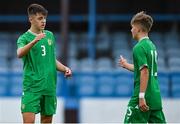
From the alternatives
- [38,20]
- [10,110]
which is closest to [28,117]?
[38,20]

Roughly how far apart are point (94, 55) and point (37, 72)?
9.56 metres

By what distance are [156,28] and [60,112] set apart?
678 cm

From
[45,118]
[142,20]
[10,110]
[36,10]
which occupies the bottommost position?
[45,118]

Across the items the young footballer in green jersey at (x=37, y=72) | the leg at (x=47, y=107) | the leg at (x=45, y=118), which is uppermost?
the young footballer in green jersey at (x=37, y=72)

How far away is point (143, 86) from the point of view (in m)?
6.80

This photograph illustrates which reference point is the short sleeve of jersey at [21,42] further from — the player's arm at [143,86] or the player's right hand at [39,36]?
the player's arm at [143,86]

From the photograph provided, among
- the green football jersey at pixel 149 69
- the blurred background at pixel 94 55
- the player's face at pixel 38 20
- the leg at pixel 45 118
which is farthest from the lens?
the blurred background at pixel 94 55

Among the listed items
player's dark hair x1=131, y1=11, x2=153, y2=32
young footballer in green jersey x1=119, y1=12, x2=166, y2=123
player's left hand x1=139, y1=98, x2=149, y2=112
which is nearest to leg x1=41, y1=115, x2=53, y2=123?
young footballer in green jersey x1=119, y1=12, x2=166, y2=123

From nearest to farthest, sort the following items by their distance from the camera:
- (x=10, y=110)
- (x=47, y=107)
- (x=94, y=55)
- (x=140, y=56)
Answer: (x=140, y=56) → (x=47, y=107) → (x=10, y=110) → (x=94, y=55)

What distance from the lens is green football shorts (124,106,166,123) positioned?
6.92m

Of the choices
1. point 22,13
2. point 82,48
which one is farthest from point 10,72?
point 22,13

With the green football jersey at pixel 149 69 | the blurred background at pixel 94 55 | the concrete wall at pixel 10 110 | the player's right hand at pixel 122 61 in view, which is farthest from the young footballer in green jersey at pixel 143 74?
the concrete wall at pixel 10 110

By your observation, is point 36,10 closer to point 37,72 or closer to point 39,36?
point 39,36

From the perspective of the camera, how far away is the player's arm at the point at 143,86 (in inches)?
267
